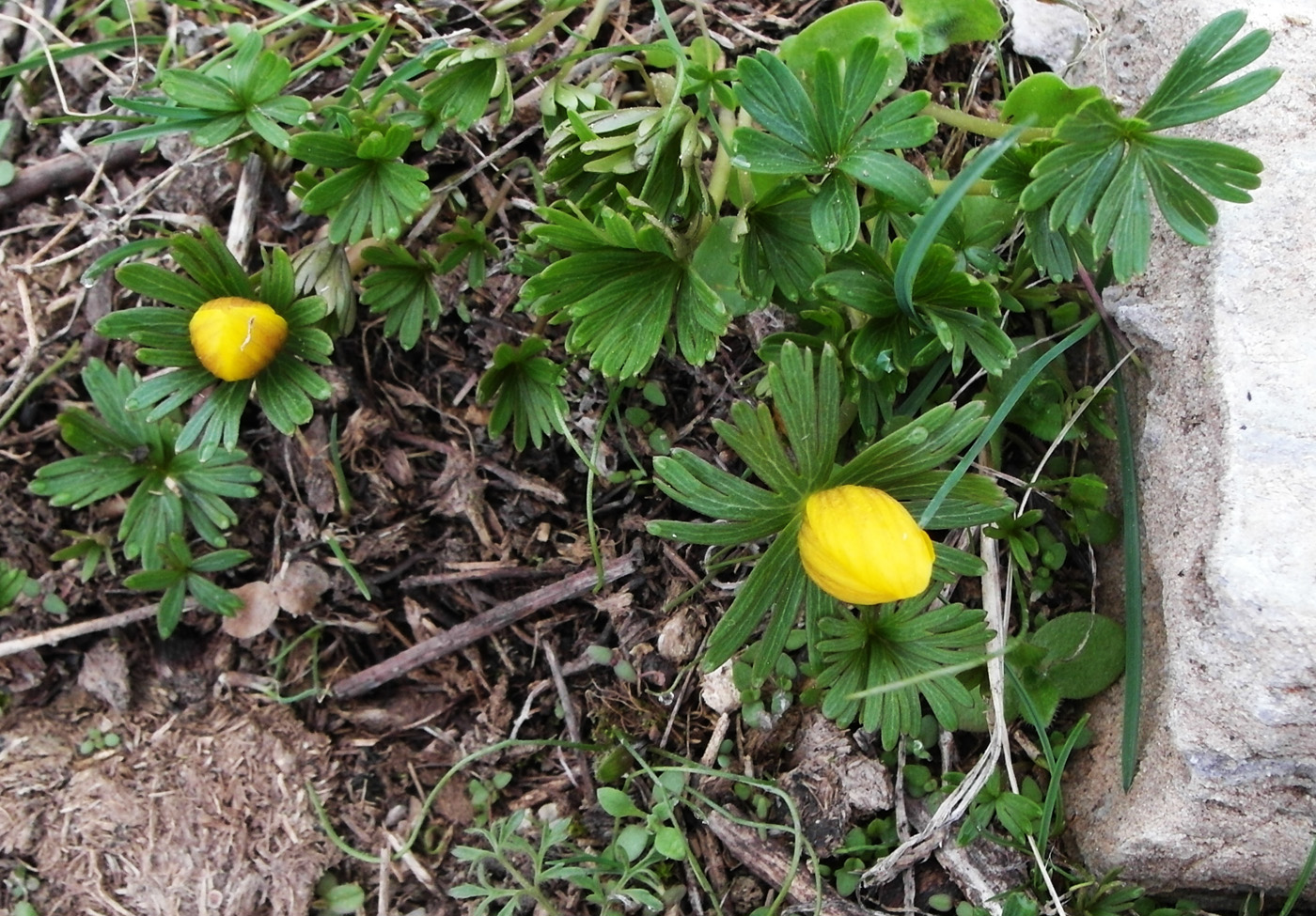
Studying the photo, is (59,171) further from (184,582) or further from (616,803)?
(616,803)

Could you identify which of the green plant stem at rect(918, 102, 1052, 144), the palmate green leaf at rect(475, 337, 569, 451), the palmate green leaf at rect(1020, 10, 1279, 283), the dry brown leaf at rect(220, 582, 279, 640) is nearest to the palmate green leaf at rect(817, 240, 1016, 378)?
the palmate green leaf at rect(1020, 10, 1279, 283)

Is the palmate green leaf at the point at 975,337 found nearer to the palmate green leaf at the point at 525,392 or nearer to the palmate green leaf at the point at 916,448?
the palmate green leaf at the point at 916,448

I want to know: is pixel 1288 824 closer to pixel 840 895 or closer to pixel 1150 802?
pixel 1150 802

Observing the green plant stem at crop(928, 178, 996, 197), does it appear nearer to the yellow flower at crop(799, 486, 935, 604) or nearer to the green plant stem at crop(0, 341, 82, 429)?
the yellow flower at crop(799, 486, 935, 604)

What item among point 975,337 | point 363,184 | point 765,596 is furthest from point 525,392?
point 975,337

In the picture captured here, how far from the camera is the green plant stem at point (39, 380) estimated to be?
3.02m

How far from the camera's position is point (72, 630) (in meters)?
2.95

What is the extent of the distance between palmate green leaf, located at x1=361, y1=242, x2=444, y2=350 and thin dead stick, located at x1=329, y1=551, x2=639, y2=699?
764mm

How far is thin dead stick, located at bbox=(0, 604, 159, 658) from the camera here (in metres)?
2.92

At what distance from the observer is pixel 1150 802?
2377 millimetres

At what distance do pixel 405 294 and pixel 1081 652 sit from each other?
1.97 meters

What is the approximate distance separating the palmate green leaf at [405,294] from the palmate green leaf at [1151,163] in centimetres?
152

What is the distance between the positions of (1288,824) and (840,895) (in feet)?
3.32

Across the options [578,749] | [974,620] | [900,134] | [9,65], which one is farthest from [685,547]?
[9,65]
